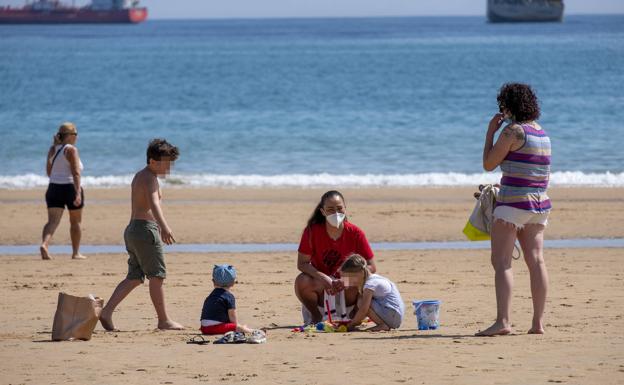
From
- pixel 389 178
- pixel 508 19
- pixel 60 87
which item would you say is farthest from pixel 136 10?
pixel 389 178

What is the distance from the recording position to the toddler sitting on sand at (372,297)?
776 cm

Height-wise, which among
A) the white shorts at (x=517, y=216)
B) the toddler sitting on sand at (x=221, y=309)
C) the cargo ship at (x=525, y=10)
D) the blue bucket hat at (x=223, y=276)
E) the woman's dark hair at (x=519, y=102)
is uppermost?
the cargo ship at (x=525, y=10)

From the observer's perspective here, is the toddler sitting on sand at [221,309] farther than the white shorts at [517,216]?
Yes

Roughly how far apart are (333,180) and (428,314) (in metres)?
12.9

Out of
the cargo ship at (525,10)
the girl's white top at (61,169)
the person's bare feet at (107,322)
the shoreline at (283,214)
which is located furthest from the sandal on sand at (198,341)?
the cargo ship at (525,10)

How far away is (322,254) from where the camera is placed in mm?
8016

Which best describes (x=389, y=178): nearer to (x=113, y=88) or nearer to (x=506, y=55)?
(x=113, y=88)

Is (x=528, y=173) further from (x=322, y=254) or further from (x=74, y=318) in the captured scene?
(x=74, y=318)

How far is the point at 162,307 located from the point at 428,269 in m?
3.66

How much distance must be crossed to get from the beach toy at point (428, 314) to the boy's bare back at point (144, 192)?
198 cm

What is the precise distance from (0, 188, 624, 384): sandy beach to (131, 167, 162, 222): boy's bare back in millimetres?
833

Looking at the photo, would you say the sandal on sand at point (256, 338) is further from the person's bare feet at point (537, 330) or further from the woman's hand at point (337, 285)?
the person's bare feet at point (537, 330)

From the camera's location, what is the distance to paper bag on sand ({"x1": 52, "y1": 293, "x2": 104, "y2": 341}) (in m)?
7.44

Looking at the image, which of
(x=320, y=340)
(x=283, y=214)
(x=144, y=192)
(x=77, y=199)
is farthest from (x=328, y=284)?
(x=283, y=214)
